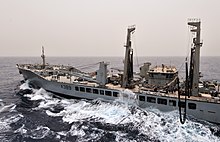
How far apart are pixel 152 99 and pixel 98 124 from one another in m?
11.3

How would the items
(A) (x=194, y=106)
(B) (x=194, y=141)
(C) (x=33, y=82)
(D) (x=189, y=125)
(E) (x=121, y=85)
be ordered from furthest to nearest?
(C) (x=33, y=82)
(E) (x=121, y=85)
(A) (x=194, y=106)
(D) (x=189, y=125)
(B) (x=194, y=141)

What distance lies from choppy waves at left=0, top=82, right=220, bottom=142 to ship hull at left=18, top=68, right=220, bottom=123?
113 cm

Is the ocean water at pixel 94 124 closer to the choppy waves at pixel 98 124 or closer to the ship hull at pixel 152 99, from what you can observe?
the choppy waves at pixel 98 124

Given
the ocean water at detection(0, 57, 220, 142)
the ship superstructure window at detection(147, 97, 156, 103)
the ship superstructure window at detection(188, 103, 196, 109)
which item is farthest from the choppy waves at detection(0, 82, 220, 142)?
the ship superstructure window at detection(188, 103, 196, 109)

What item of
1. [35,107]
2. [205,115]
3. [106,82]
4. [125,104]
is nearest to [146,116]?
[125,104]

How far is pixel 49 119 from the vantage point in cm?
3416

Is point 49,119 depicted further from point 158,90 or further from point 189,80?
point 189,80

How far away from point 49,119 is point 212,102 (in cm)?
2710

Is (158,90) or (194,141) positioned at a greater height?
(158,90)

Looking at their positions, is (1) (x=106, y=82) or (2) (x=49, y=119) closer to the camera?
(2) (x=49, y=119)

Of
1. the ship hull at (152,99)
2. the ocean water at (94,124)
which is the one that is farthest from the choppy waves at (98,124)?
the ship hull at (152,99)

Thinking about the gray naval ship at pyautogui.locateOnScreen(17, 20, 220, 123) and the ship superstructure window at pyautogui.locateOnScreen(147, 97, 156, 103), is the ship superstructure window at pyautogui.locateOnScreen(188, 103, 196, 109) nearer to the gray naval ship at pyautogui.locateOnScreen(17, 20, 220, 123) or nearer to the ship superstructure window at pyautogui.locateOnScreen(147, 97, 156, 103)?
the gray naval ship at pyautogui.locateOnScreen(17, 20, 220, 123)

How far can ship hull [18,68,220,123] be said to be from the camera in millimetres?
31422

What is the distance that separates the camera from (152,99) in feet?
120
